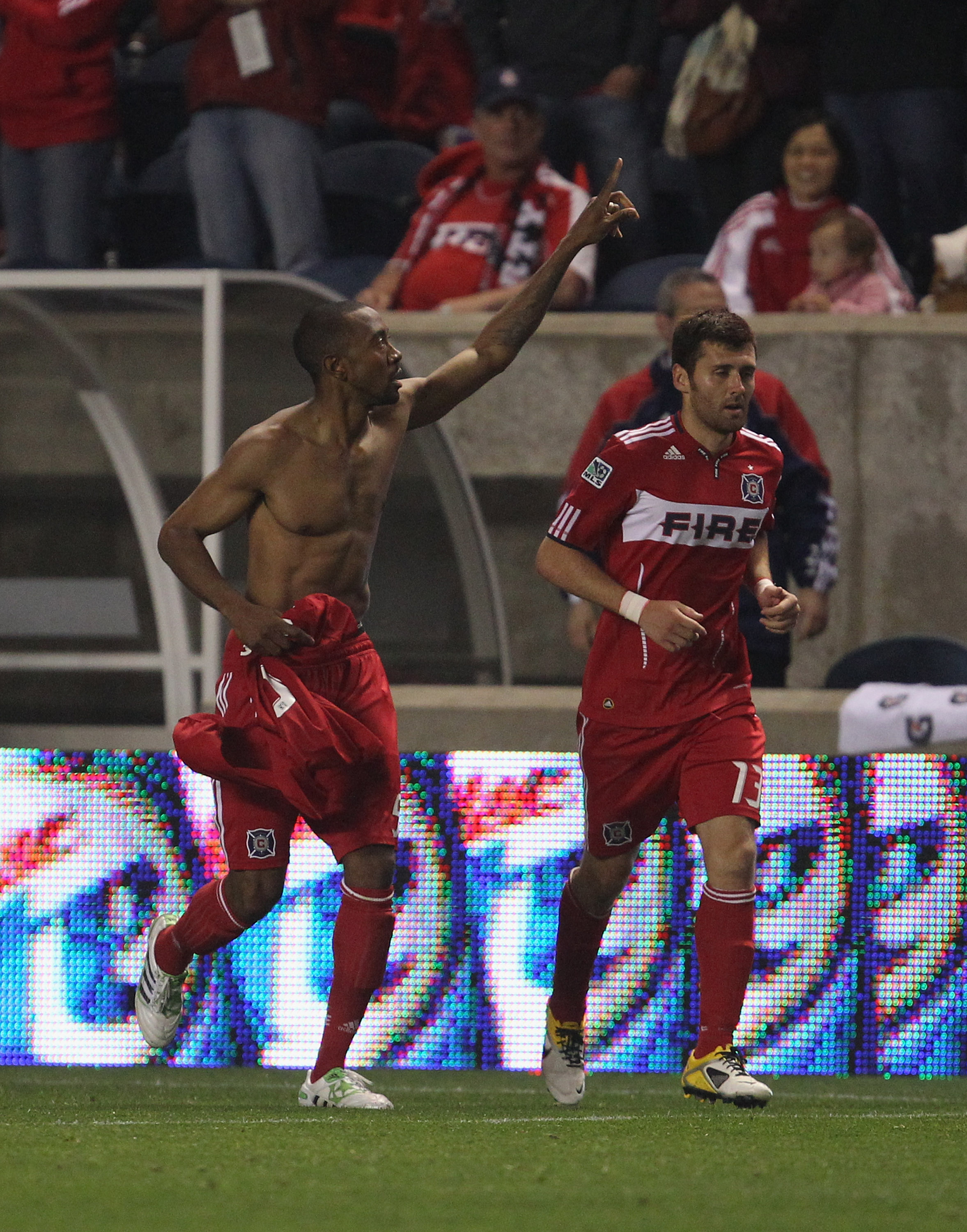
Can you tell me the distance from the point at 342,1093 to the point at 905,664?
330 cm

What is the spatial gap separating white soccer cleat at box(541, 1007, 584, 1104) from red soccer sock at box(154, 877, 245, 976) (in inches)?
34.6

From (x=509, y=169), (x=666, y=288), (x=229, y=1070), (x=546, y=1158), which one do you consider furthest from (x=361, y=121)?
(x=546, y=1158)

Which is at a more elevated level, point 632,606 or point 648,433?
point 648,433

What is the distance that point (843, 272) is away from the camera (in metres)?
9.17

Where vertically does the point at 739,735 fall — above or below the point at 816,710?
above

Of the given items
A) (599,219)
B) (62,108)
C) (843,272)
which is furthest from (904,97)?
(599,219)

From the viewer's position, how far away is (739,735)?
5.26m

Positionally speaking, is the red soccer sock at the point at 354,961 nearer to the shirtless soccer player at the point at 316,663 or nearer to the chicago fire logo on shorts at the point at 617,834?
the shirtless soccer player at the point at 316,663

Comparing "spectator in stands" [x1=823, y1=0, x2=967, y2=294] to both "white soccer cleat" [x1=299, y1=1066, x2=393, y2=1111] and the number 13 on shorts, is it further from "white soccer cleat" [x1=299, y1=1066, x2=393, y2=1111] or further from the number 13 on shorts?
"white soccer cleat" [x1=299, y1=1066, x2=393, y2=1111]

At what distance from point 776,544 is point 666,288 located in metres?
0.98

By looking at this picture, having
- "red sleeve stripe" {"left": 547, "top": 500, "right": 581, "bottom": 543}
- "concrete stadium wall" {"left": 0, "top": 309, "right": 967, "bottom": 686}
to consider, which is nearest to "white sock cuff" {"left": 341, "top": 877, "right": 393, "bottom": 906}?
"red sleeve stripe" {"left": 547, "top": 500, "right": 581, "bottom": 543}

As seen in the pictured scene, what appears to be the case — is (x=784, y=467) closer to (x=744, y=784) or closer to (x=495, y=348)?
(x=495, y=348)

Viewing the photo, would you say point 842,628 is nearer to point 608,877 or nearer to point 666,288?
point 666,288

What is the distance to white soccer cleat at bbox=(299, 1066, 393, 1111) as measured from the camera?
516cm
